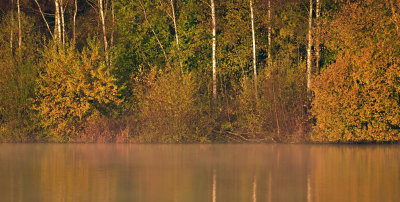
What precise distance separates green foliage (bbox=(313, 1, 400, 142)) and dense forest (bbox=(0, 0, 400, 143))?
6 centimetres

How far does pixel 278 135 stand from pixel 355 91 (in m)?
5.15

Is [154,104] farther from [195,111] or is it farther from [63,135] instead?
[63,135]

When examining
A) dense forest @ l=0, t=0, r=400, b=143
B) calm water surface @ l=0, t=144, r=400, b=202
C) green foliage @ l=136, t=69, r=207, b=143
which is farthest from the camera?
green foliage @ l=136, t=69, r=207, b=143

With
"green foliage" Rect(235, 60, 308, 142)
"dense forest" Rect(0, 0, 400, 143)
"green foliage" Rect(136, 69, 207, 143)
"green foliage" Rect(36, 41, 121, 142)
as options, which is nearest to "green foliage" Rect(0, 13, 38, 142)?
"dense forest" Rect(0, 0, 400, 143)

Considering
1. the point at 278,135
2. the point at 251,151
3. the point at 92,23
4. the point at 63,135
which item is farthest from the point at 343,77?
the point at 92,23

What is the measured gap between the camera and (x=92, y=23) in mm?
46531

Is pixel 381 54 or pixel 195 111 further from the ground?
pixel 381 54

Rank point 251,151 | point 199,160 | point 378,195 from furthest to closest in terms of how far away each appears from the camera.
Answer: point 251,151, point 199,160, point 378,195

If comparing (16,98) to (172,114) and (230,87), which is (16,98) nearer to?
(172,114)

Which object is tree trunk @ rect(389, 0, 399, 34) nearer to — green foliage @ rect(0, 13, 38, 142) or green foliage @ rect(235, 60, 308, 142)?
green foliage @ rect(235, 60, 308, 142)

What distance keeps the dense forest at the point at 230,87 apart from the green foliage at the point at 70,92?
0.23 feet

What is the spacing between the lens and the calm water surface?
1513 cm

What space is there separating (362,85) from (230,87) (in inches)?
377

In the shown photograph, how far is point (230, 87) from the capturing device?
39812 mm
